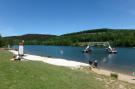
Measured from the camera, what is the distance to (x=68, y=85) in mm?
15359

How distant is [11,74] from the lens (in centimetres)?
1631

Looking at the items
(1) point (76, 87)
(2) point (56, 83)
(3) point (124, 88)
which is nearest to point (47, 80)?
(2) point (56, 83)

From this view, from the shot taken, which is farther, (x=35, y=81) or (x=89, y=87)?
(x=89, y=87)

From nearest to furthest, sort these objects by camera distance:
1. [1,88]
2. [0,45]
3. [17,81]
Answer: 1. [1,88]
2. [17,81]
3. [0,45]

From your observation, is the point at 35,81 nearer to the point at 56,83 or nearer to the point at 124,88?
the point at 56,83

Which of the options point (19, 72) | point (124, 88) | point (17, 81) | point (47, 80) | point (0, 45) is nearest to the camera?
point (17, 81)

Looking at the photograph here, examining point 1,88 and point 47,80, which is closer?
point 1,88

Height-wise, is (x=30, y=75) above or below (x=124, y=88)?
above

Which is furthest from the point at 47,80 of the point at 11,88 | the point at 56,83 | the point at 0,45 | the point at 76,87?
the point at 0,45

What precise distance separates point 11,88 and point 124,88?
9425 mm

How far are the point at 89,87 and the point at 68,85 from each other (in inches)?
61.3

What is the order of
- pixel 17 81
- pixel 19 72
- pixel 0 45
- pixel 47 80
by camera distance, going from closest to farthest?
pixel 17 81 → pixel 47 80 → pixel 19 72 → pixel 0 45

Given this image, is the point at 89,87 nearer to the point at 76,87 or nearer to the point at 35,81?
the point at 76,87

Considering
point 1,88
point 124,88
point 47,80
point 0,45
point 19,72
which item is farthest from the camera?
point 0,45
